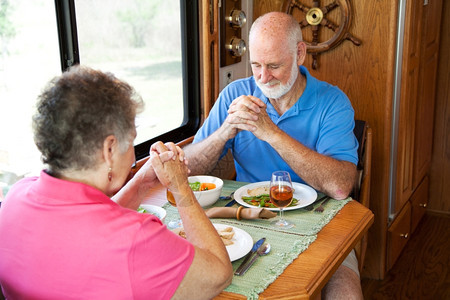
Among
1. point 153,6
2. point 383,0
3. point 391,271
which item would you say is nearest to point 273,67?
point 153,6

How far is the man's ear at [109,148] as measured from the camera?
123cm

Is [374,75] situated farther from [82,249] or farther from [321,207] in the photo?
[82,249]

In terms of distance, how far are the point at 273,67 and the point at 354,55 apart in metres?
0.92

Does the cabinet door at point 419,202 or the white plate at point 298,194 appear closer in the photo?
the white plate at point 298,194

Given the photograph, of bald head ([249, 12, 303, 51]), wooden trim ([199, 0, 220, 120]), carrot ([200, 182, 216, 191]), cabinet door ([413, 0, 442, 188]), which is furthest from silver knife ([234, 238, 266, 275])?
cabinet door ([413, 0, 442, 188])

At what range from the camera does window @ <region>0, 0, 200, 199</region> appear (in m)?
1.96

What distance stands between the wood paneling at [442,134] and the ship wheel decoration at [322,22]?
45.7 inches

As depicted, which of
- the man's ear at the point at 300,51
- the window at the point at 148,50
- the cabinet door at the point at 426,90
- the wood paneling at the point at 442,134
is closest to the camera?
the window at the point at 148,50

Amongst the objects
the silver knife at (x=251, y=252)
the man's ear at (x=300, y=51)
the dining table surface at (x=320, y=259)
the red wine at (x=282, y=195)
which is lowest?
the dining table surface at (x=320, y=259)

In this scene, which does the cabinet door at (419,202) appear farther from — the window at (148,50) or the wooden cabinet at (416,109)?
the window at (148,50)

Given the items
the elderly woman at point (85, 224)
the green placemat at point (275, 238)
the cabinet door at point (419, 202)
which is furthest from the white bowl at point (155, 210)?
the cabinet door at point (419, 202)

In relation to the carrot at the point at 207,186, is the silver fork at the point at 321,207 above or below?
below

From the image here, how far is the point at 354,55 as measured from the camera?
3.04m

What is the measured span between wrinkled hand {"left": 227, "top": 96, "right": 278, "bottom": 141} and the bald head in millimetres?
296
